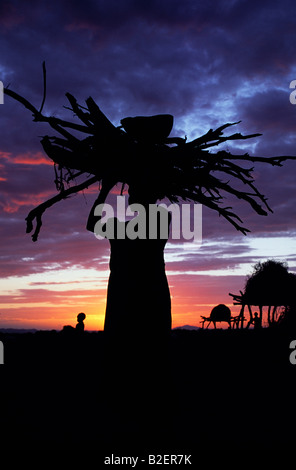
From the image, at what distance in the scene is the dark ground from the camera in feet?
20.7

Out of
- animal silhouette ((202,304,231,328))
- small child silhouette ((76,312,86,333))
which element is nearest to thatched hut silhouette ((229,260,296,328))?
animal silhouette ((202,304,231,328))

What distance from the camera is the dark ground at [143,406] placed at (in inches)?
248

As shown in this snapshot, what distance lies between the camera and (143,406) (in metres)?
7.18

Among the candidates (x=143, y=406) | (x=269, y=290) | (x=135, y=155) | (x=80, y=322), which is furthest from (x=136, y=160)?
(x=269, y=290)

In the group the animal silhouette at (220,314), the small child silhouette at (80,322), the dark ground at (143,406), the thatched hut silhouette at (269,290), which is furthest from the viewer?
the animal silhouette at (220,314)

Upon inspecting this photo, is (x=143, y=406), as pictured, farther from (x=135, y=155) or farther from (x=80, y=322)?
(x=80, y=322)

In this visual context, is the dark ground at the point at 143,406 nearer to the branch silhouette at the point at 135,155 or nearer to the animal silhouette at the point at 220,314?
the branch silhouette at the point at 135,155

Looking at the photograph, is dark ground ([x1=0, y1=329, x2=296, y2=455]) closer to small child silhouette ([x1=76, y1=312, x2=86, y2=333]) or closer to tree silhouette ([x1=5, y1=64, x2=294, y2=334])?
tree silhouette ([x1=5, y1=64, x2=294, y2=334])

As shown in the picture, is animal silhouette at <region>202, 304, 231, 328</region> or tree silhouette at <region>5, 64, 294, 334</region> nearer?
tree silhouette at <region>5, 64, 294, 334</region>

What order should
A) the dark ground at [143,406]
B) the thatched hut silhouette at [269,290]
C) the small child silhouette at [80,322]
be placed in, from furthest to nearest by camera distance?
the thatched hut silhouette at [269,290] → the small child silhouette at [80,322] → the dark ground at [143,406]

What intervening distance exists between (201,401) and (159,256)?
2.86m

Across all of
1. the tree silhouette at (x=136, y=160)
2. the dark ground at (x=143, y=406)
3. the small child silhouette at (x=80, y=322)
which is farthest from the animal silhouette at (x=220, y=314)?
the tree silhouette at (x=136, y=160)

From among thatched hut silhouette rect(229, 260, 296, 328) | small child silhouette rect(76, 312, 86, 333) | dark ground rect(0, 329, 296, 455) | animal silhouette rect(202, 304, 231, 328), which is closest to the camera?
dark ground rect(0, 329, 296, 455)
